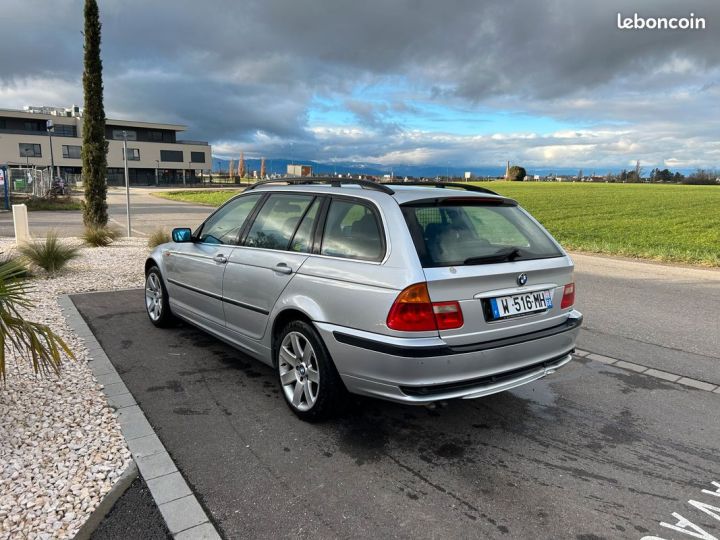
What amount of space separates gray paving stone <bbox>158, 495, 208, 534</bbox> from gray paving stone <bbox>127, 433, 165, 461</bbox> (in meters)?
0.57

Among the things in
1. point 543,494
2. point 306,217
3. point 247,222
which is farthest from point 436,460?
point 247,222

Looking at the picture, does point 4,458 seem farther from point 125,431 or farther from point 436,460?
point 436,460

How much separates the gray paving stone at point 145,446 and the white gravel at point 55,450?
5 cm

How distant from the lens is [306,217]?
13.1 ft

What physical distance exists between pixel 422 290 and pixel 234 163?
100m

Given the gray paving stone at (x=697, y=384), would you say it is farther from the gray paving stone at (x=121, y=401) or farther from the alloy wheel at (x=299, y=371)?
the gray paving stone at (x=121, y=401)

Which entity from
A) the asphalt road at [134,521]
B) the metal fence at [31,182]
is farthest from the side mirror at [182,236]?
the metal fence at [31,182]

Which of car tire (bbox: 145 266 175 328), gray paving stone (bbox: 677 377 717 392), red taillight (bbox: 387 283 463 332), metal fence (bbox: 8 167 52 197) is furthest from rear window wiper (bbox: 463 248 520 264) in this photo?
metal fence (bbox: 8 167 52 197)

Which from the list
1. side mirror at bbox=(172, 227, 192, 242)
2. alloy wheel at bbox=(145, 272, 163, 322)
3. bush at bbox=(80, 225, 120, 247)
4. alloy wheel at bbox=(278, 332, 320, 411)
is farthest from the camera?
bush at bbox=(80, 225, 120, 247)

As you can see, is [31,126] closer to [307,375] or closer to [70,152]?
[70,152]

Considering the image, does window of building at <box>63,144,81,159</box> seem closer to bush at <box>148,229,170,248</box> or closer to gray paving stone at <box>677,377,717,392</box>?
bush at <box>148,229,170,248</box>

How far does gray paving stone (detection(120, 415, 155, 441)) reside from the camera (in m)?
3.47

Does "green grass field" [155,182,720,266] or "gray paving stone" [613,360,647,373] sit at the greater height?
"green grass field" [155,182,720,266]

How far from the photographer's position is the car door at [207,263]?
469cm
